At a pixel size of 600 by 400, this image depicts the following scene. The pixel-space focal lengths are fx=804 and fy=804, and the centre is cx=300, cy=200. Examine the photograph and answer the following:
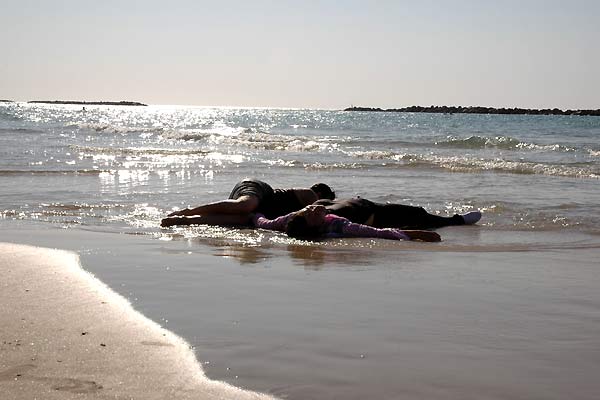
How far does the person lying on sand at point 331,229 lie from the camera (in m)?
7.09

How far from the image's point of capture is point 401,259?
5.85 meters

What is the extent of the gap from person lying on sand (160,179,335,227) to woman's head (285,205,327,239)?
986 mm

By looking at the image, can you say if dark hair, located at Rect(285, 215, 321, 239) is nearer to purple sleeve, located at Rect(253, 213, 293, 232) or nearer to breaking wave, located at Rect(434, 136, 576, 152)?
purple sleeve, located at Rect(253, 213, 293, 232)

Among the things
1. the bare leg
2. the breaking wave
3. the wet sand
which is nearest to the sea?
the wet sand

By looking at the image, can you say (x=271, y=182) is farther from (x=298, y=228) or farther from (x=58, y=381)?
(x=58, y=381)

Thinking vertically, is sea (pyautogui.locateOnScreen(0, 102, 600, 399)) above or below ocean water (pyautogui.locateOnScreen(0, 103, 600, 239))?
below

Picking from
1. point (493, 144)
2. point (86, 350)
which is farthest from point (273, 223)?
point (493, 144)

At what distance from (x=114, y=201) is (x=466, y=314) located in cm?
666

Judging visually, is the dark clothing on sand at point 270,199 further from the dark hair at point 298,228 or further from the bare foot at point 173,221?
the dark hair at point 298,228

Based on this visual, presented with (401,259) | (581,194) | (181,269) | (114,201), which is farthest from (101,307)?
(581,194)

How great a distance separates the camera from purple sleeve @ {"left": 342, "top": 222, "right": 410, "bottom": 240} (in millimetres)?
7176

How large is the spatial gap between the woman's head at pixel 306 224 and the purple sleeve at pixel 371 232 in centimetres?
26

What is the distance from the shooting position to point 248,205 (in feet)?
26.6

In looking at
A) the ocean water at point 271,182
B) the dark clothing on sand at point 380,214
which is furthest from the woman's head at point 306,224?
the ocean water at point 271,182
